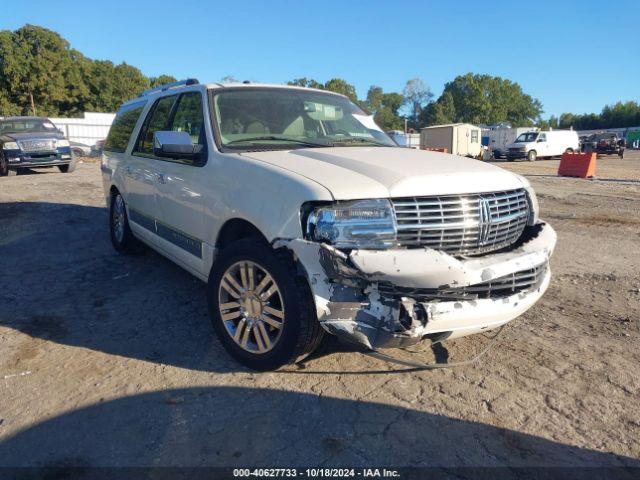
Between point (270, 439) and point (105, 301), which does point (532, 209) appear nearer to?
point (270, 439)

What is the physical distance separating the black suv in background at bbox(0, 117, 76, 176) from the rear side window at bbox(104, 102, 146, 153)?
9.85 meters

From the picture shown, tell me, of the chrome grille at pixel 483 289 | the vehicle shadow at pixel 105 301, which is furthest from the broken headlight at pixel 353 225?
the vehicle shadow at pixel 105 301

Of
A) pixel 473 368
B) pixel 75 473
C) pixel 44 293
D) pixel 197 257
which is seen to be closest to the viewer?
pixel 75 473

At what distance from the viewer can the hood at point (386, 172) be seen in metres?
2.78

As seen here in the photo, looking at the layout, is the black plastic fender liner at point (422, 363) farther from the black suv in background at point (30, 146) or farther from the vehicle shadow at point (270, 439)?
the black suv in background at point (30, 146)

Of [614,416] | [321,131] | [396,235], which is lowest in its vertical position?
[614,416]

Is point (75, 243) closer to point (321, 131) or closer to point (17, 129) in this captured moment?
point (321, 131)

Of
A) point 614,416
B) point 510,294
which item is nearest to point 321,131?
point 510,294

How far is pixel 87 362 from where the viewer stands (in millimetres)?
3338

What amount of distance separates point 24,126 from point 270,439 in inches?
633

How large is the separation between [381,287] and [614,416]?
1.46 m

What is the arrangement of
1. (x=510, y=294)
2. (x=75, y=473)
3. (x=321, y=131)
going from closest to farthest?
(x=75, y=473) < (x=510, y=294) < (x=321, y=131)

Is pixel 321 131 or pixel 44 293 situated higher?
pixel 321 131

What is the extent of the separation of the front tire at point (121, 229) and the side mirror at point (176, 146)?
2.12 meters
